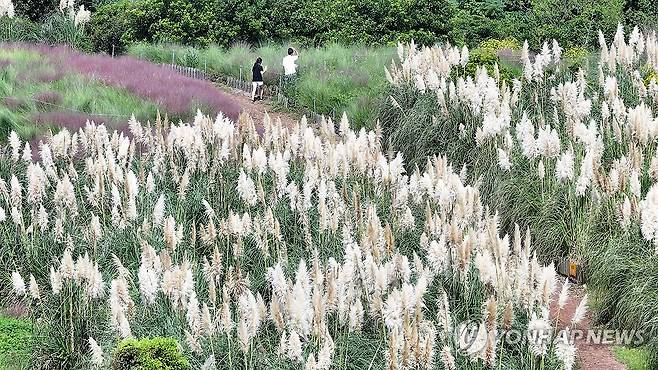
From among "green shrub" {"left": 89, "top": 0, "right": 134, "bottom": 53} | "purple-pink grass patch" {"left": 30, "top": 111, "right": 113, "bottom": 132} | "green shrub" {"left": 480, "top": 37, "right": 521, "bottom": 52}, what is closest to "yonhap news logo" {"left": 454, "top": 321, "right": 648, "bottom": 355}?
"purple-pink grass patch" {"left": 30, "top": 111, "right": 113, "bottom": 132}

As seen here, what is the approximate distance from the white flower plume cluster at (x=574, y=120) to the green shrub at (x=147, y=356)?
4.10 metres

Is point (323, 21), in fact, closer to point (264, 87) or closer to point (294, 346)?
point (264, 87)

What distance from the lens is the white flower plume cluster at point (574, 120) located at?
10680 mm

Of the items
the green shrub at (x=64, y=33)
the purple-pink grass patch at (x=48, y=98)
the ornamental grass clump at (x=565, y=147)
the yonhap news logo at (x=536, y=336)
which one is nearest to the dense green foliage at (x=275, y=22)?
the green shrub at (x=64, y=33)

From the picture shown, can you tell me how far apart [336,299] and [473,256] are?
1.86 metres

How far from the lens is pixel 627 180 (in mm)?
10562

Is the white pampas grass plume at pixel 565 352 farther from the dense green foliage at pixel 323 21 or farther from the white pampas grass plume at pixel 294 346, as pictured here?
the dense green foliage at pixel 323 21

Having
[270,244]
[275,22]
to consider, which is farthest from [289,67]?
[270,244]

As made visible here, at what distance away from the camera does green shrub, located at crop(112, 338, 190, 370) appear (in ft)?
24.2

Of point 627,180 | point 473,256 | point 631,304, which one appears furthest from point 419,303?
point 627,180

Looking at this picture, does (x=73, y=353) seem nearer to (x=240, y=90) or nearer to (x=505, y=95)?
(x=505, y=95)

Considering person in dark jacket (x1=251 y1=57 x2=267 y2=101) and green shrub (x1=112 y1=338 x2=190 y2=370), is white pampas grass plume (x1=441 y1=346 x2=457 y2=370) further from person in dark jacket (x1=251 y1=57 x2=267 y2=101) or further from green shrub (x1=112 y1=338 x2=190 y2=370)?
person in dark jacket (x1=251 y1=57 x2=267 y2=101)

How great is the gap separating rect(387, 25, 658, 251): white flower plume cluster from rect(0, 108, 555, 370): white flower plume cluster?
105 cm

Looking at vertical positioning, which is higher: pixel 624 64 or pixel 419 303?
pixel 624 64
